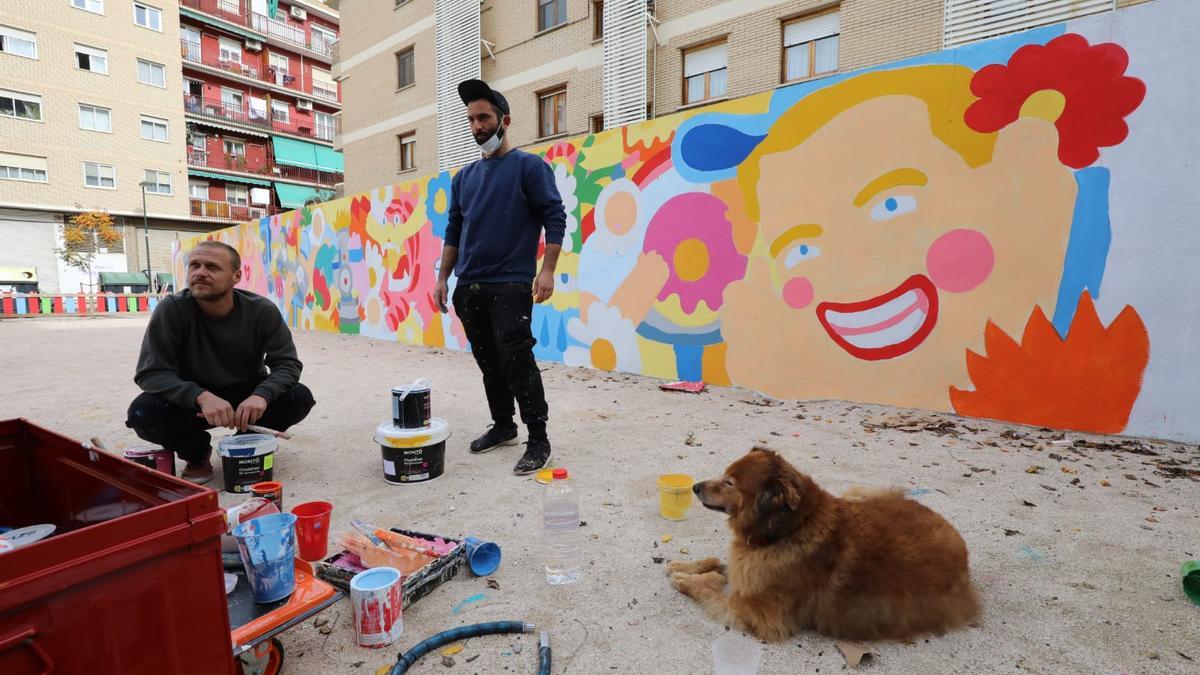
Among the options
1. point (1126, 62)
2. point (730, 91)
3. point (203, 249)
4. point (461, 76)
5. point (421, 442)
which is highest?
point (461, 76)

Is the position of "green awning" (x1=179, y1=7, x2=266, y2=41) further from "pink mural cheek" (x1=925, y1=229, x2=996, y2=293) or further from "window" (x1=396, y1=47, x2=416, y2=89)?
"pink mural cheek" (x1=925, y1=229, x2=996, y2=293)

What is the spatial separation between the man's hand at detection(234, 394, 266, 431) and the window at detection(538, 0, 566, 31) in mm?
15552

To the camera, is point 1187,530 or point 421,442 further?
point 421,442

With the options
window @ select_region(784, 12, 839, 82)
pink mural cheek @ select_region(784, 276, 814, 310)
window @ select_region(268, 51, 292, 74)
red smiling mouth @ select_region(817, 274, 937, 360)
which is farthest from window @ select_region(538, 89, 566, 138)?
window @ select_region(268, 51, 292, 74)

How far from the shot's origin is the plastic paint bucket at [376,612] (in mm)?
1761

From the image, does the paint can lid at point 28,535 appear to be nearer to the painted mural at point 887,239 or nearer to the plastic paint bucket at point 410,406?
the plastic paint bucket at point 410,406

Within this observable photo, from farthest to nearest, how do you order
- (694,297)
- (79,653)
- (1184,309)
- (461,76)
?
(461,76) → (694,297) → (1184,309) → (79,653)

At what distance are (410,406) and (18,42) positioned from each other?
3822 cm

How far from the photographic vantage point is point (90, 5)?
2881 cm

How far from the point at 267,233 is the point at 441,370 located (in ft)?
33.2

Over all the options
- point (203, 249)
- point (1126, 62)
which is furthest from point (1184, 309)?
point (203, 249)

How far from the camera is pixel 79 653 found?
40.6 inches

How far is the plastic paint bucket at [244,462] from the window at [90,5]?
128ft

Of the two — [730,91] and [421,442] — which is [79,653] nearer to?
[421,442]
